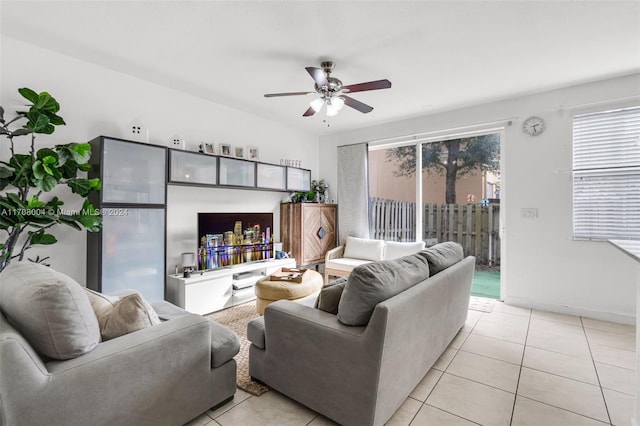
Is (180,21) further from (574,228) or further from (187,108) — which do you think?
(574,228)

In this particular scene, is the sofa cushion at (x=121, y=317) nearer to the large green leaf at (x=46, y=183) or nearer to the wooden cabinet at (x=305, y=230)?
the large green leaf at (x=46, y=183)

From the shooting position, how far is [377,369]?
→ 142 cm

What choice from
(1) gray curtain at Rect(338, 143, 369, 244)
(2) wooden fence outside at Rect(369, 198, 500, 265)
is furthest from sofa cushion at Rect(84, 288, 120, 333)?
(2) wooden fence outside at Rect(369, 198, 500, 265)

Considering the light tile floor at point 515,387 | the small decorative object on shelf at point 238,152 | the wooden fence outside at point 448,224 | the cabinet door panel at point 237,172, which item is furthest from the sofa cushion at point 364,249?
the small decorative object on shelf at point 238,152

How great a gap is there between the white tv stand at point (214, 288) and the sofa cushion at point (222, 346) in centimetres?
146

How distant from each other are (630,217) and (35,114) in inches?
222

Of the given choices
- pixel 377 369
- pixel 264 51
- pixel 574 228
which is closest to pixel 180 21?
pixel 264 51

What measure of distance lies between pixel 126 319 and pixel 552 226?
4.31 m

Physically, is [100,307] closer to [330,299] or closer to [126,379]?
[126,379]

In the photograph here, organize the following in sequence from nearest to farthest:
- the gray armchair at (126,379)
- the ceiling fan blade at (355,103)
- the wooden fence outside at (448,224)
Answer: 1. the gray armchair at (126,379)
2. the ceiling fan blade at (355,103)
3. the wooden fence outside at (448,224)

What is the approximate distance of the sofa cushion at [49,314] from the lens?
1.20 metres

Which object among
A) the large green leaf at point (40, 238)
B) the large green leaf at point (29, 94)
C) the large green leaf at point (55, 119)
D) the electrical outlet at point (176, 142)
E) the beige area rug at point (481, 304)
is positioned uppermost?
the large green leaf at point (29, 94)

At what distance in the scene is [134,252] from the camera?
2801mm

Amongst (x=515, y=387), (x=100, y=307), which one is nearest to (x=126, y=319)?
(x=100, y=307)
